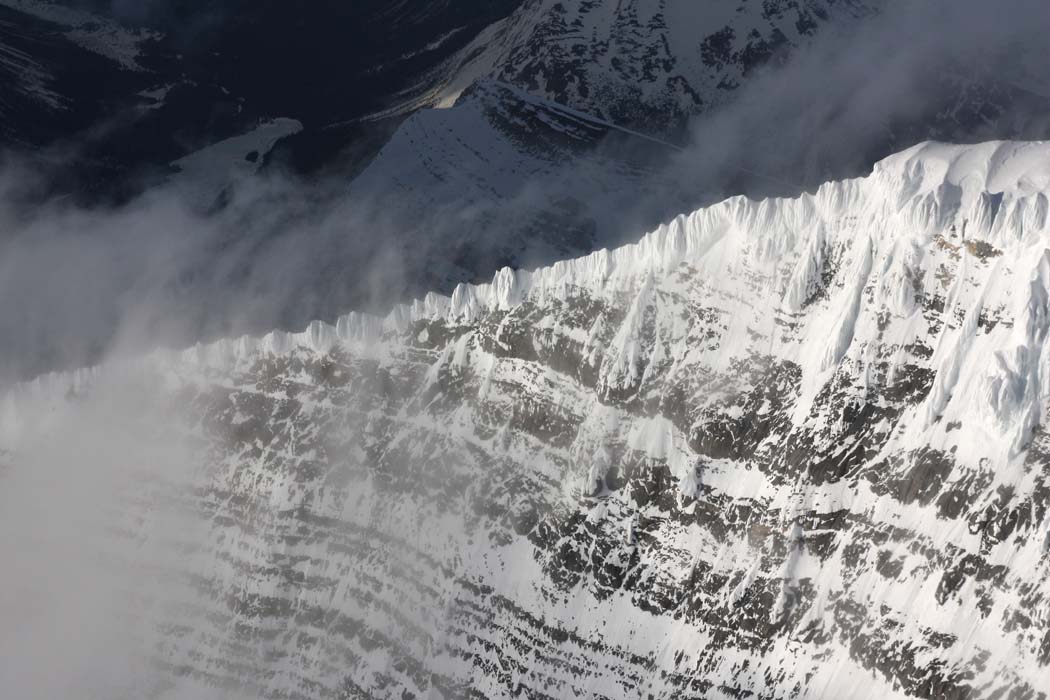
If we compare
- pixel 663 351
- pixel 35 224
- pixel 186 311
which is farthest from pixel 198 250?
pixel 663 351

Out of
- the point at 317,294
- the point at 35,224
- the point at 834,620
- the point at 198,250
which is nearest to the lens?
the point at 834,620

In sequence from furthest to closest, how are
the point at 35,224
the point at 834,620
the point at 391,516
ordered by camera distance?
the point at 35,224 < the point at 391,516 < the point at 834,620

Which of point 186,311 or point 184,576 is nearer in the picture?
point 184,576

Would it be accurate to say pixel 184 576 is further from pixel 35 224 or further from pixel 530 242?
pixel 35 224

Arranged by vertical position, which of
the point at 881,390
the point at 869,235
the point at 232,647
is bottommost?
the point at 232,647

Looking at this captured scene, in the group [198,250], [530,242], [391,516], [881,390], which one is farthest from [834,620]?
[198,250]

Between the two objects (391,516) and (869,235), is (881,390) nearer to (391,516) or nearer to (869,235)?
(869,235)

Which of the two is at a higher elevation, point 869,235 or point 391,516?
point 869,235
